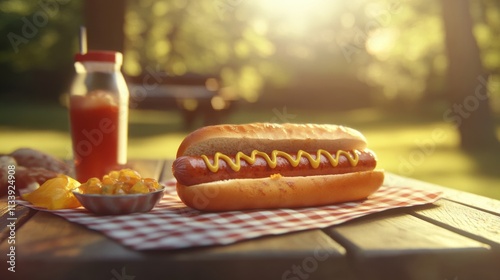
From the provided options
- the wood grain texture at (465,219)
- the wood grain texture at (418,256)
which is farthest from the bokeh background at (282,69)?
the wood grain texture at (418,256)

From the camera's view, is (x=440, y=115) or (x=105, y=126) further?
(x=440, y=115)

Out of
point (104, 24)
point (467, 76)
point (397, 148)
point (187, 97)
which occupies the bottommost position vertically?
point (397, 148)

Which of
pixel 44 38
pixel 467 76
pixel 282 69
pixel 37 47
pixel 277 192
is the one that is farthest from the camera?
pixel 282 69

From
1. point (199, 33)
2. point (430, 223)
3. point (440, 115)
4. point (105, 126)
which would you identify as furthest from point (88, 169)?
point (440, 115)

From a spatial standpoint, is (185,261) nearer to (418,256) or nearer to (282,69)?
(418,256)

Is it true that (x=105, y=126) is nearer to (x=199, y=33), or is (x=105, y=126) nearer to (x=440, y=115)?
(x=199, y=33)

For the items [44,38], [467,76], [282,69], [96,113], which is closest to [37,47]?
[44,38]

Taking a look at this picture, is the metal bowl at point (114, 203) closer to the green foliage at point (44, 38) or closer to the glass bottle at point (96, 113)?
the glass bottle at point (96, 113)
